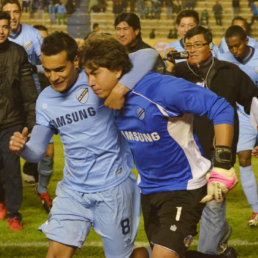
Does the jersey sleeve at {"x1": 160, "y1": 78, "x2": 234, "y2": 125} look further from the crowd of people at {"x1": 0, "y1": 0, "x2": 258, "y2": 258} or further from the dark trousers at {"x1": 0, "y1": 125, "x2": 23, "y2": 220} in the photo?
the dark trousers at {"x1": 0, "y1": 125, "x2": 23, "y2": 220}

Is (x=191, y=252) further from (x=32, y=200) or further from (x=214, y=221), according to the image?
(x=32, y=200)

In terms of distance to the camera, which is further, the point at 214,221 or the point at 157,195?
the point at 214,221

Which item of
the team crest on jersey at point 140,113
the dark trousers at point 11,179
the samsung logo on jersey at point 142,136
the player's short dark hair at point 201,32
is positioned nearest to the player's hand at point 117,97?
the team crest on jersey at point 140,113

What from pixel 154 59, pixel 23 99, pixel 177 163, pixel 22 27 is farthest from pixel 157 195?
pixel 22 27

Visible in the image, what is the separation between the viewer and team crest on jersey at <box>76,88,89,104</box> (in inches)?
163

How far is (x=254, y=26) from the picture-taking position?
25875mm

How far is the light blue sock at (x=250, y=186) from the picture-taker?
7.02 metres

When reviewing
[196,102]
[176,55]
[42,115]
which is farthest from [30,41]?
[196,102]

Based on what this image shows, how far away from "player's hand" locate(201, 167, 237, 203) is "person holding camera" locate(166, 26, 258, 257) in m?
1.58

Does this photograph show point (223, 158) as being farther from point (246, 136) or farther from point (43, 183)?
point (43, 183)

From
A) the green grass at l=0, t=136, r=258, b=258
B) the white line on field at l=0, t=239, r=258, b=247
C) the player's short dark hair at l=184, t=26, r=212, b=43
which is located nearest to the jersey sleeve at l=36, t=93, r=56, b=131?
the player's short dark hair at l=184, t=26, r=212, b=43

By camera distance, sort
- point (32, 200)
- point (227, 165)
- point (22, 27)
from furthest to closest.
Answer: point (22, 27) < point (32, 200) < point (227, 165)

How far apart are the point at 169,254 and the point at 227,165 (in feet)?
2.42

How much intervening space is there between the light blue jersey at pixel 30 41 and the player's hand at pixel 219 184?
573cm
